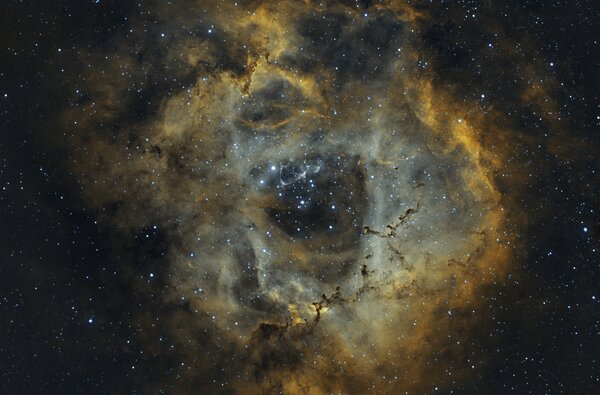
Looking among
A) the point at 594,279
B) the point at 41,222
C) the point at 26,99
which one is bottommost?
the point at 594,279

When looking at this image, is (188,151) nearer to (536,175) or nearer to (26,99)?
(26,99)

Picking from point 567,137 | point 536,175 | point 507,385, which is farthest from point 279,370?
point 567,137

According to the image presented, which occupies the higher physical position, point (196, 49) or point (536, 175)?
point (196, 49)
